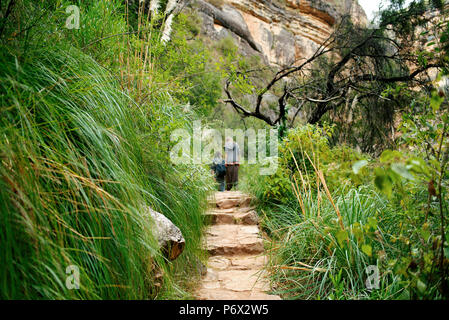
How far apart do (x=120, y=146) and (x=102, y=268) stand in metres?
0.56

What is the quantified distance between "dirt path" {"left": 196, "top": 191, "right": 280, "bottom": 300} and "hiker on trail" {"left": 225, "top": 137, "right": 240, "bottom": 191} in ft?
5.64

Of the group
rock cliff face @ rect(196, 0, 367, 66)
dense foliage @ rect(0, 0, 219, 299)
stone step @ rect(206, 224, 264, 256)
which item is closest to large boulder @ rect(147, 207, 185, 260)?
dense foliage @ rect(0, 0, 219, 299)

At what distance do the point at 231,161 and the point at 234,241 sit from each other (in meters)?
3.54

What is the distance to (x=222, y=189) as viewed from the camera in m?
6.21

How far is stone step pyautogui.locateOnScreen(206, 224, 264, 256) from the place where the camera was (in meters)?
2.86

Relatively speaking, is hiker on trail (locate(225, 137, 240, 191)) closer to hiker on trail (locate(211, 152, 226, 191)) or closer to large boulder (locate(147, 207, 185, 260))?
hiker on trail (locate(211, 152, 226, 191))

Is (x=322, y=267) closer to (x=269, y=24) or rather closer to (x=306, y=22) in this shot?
(x=269, y=24)

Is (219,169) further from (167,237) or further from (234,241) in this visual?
(167,237)

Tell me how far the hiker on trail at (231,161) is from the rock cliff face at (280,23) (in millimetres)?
12575

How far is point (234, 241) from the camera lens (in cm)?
302

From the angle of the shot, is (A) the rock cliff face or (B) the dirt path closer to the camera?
(B) the dirt path

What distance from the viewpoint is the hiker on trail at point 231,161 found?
20.7 ft

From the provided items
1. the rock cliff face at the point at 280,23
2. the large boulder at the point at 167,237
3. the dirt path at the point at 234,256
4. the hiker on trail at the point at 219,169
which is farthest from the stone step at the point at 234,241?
the rock cliff face at the point at 280,23

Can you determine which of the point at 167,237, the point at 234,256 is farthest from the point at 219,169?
the point at 167,237
